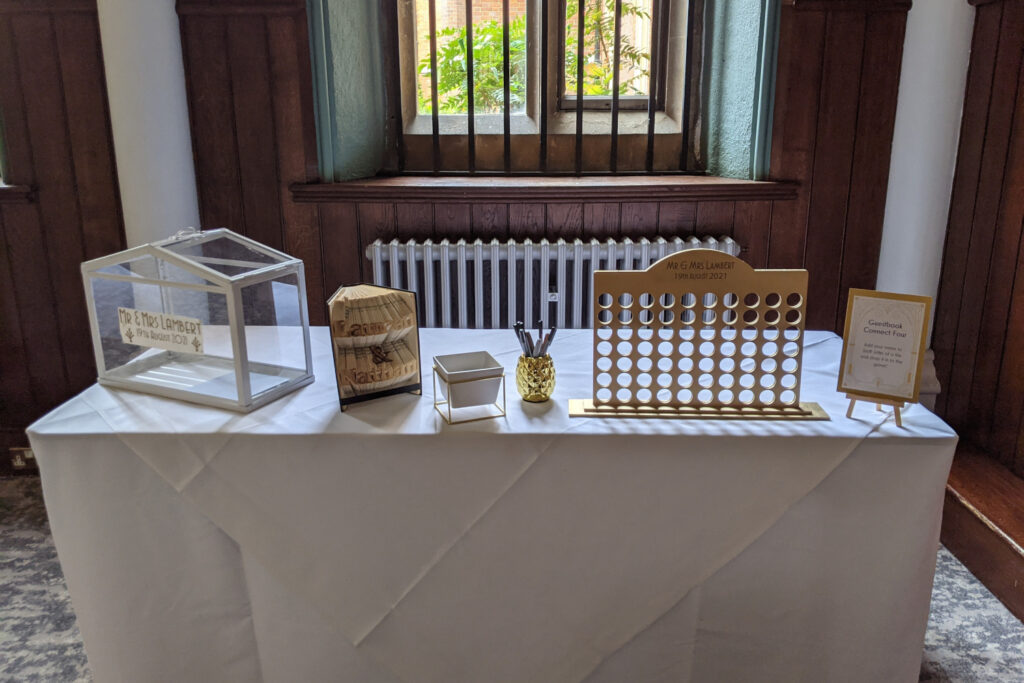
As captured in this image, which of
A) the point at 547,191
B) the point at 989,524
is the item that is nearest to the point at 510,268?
the point at 547,191

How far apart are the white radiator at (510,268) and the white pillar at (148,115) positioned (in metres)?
0.69

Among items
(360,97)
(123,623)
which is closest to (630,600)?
(123,623)

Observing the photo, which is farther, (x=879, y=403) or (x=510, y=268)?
(x=510, y=268)

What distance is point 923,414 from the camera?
131 centimetres

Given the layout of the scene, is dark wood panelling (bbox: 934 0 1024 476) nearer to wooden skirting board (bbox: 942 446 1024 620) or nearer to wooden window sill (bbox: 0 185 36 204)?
wooden skirting board (bbox: 942 446 1024 620)

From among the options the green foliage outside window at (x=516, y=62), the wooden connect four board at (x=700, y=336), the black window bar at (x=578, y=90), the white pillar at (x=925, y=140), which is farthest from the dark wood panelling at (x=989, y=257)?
the wooden connect four board at (x=700, y=336)

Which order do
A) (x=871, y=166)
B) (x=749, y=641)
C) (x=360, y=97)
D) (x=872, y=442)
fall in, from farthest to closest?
(x=360, y=97), (x=871, y=166), (x=749, y=641), (x=872, y=442)

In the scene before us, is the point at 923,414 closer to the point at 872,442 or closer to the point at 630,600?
the point at 872,442

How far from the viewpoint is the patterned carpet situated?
173cm

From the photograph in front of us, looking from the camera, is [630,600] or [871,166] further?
[871,166]

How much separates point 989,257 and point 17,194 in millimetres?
3179

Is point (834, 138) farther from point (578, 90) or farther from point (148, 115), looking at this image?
point (148, 115)

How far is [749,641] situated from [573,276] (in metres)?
1.53

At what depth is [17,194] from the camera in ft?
8.39
